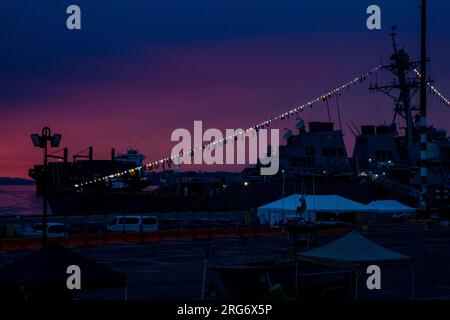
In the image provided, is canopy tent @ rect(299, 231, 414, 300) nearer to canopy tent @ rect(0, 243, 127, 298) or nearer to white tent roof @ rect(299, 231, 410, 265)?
white tent roof @ rect(299, 231, 410, 265)

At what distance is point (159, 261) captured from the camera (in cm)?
2719

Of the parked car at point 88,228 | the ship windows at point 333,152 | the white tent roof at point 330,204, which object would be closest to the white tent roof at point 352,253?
the white tent roof at point 330,204

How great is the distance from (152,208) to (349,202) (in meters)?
47.7

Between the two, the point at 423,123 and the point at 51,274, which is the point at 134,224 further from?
the point at 51,274

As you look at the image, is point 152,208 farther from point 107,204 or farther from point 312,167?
point 312,167

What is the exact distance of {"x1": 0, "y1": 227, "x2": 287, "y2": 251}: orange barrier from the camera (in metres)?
32.2

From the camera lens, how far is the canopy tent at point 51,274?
11656mm

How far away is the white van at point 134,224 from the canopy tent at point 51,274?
1279 inches

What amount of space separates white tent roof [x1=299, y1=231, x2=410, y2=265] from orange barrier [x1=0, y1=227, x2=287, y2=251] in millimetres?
15308

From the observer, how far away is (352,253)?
48.1 ft

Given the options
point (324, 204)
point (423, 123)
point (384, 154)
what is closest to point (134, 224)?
point (324, 204)

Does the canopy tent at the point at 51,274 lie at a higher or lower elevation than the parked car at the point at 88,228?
higher

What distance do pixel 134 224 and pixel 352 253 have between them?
3171 cm

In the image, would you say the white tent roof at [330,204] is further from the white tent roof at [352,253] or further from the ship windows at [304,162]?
the ship windows at [304,162]
